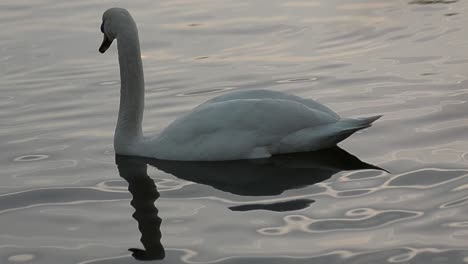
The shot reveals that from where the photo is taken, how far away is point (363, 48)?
1214cm

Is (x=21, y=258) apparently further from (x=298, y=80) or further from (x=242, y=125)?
(x=298, y=80)

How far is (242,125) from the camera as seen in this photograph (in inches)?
332

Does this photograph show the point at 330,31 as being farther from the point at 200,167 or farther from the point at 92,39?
the point at 200,167

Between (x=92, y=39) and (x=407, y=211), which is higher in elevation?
(x=92, y=39)

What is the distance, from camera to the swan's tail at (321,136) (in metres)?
8.33

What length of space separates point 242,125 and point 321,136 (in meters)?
0.57

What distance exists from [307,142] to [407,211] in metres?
1.61

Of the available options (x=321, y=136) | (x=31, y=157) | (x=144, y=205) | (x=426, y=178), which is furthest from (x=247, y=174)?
(x=31, y=157)

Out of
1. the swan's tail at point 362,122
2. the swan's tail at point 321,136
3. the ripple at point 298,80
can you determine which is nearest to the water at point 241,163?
the ripple at point 298,80

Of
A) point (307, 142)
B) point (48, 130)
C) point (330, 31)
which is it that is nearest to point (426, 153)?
point (307, 142)

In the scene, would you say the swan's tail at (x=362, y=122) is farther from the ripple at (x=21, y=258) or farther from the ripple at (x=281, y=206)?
the ripple at (x=21, y=258)

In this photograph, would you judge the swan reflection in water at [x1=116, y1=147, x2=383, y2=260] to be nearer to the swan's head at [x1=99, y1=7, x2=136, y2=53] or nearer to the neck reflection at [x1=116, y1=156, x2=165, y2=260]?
the neck reflection at [x1=116, y1=156, x2=165, y2=260]

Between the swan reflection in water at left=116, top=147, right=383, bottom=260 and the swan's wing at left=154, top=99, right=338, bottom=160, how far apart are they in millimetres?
106

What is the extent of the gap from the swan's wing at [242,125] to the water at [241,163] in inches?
6.3
